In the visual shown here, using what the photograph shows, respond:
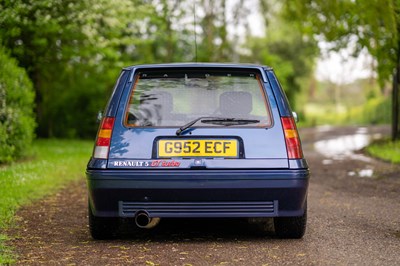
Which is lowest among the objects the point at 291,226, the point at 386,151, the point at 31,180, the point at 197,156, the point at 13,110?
the point at 386,151

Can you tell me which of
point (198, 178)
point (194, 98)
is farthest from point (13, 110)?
point (198, 178)

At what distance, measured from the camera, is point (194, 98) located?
237 inches

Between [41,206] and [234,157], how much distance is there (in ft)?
13.2

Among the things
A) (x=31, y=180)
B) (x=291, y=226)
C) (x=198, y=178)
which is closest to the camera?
(x=198, y=178)

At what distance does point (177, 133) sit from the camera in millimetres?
5762

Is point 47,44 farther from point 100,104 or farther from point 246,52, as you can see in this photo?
point 246,52

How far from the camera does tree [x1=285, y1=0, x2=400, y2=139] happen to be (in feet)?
44.2

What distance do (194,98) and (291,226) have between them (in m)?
1.45

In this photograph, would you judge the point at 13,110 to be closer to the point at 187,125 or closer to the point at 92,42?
the point at 92,42

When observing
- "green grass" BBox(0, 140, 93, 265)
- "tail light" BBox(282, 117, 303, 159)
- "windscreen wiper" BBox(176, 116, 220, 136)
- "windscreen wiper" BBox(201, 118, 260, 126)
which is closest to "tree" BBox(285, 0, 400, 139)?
"green grass" BBox(0, 140, 93, 265)

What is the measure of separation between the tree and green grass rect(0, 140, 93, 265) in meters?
5.82

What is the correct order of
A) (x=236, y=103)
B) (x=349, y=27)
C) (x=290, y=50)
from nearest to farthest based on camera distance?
(x=236, y=103), (x=349, y=27), (x=290, y=50)

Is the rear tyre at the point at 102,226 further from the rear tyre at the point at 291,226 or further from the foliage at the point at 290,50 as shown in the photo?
the foliage at the point at 290,50

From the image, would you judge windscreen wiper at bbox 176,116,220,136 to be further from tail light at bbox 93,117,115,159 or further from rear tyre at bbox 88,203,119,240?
rear tyre at bbox 88,203,119,240
